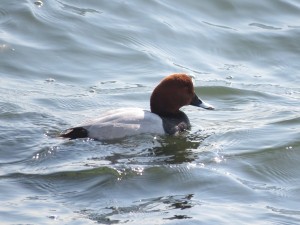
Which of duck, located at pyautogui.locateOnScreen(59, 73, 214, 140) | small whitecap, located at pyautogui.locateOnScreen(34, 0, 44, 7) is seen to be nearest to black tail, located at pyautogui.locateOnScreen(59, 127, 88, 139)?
duck, located at pyautogui.locateOnScreen(59, 73, 214, 140)

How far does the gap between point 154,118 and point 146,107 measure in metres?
1.21

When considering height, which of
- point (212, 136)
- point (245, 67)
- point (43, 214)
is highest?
point (245, 67)

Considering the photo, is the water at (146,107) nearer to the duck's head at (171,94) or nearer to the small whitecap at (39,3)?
the small whitecap at (39,3)

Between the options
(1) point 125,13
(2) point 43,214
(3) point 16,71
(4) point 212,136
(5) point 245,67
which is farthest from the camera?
(1) point 125,13

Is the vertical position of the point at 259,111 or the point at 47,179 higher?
the point at 259,111

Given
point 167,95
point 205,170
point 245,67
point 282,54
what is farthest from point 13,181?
point 282,54

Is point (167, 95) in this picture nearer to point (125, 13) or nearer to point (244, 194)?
point (244, 194)

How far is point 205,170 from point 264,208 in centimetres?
97

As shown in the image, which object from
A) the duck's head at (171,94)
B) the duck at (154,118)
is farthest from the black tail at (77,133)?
the duck's head at (171,94)

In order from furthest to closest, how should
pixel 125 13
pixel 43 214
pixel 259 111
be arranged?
pixel 125 13 → pixel 259 111 → pixel 43 214

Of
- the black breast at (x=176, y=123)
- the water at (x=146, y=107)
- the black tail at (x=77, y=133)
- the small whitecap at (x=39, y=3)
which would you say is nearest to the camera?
the water at (x=146, y=107)

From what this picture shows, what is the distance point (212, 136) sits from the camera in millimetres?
8938

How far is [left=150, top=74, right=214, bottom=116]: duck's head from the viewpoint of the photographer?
9125mm

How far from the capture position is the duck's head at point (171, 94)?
9125 millimetres
